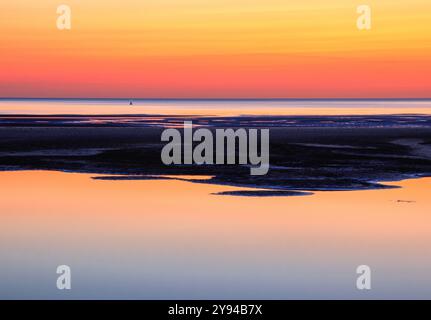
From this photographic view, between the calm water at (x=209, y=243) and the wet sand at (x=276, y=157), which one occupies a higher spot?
the wet sand at (x=276, y=157)

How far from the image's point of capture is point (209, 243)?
1457cm

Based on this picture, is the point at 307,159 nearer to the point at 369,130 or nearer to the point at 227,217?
the point at 227,217

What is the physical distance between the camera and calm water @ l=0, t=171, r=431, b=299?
11.8m

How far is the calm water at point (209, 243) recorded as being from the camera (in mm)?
11836

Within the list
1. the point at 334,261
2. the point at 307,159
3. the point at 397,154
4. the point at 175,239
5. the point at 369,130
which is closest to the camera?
the point at 334,261

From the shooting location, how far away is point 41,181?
895 inches

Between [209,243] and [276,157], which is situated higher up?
[276,157]

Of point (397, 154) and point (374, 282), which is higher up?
point (397, 154)

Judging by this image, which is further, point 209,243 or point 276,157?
point 276,157

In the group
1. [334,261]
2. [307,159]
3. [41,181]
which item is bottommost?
[334,261]

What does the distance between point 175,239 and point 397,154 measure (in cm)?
1766

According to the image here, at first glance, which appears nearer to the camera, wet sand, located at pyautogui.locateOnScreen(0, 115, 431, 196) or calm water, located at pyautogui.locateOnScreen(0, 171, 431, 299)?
calm water, located at pyautogui.locateOnScreen(0, 171, 431, 299)

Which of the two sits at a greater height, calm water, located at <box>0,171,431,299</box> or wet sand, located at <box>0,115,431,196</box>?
wet sand, located at <box>0,115,431,196</box>
